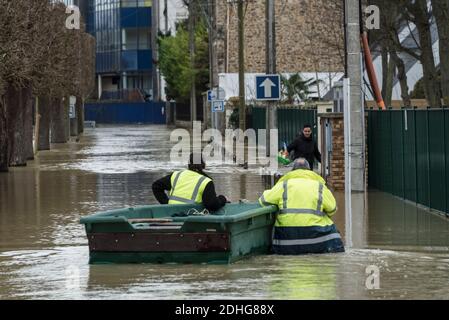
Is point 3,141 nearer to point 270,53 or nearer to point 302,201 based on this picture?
point 270,53

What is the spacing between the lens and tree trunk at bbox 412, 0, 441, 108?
118 feet

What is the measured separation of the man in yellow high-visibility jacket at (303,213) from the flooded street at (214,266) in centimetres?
20

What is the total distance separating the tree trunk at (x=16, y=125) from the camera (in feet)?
132

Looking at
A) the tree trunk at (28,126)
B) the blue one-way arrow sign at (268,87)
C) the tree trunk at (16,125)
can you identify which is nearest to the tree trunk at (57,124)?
the tree trunk at (28,126)

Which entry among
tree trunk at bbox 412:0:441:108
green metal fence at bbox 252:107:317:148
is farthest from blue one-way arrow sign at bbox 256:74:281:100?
tree trunk at bbox 412:0:441:108

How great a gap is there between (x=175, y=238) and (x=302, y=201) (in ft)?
5.42

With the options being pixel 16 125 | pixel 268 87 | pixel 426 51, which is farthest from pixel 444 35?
pixel 16 125

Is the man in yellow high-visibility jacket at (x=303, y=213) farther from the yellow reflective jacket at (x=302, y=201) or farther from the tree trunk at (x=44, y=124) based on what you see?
the tree trunk at (x=44, y=124)

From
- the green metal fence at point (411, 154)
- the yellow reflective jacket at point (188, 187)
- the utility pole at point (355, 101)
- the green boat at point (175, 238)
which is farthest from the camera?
the utility pole at point (355, 101)

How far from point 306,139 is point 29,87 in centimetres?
1644

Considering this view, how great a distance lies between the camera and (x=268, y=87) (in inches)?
1371
